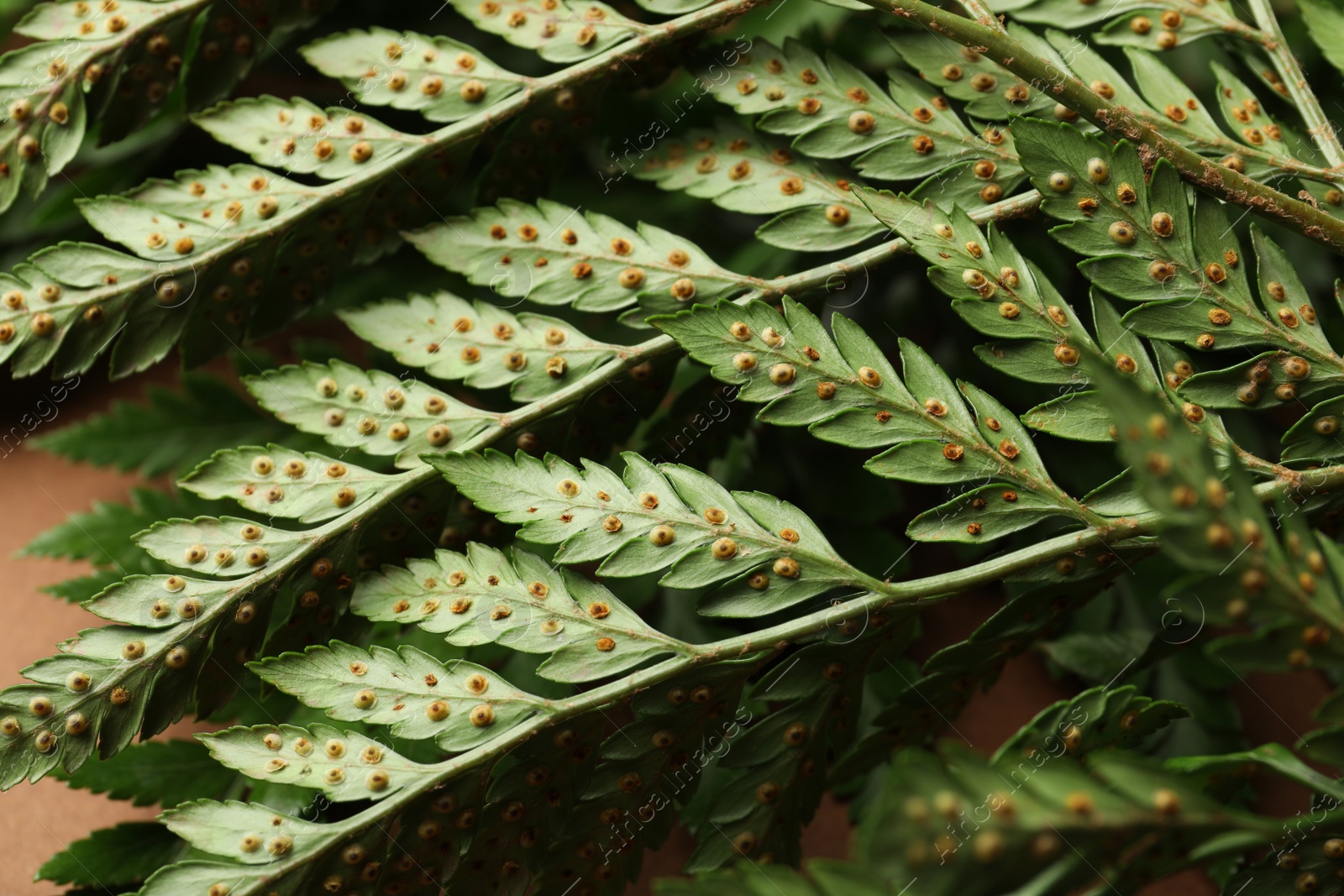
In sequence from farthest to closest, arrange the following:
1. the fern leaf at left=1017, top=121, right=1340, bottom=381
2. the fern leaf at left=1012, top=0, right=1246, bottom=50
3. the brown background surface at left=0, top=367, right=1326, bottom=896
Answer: the brown background surface at left=0, top=367, right=1326, bottom=896 < the fern leaf at left=1012, top=0, right=1246, bottom=50 < the fern leaf at left=1017, top=121, right=1340, bottom=381

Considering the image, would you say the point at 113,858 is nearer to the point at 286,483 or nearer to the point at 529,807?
the point at 286,483

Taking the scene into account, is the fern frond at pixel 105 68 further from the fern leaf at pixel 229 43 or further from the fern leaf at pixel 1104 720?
the fern leaf at pixel 1104 720

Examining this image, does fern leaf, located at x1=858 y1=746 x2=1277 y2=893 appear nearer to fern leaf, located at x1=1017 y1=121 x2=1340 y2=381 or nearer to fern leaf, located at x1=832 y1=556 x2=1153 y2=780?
fern leaf, located at x1=832 y1=556 x2=1153 y2=780

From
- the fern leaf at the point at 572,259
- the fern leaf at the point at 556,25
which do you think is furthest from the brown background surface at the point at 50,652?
the fern leaf at the point at 556,25

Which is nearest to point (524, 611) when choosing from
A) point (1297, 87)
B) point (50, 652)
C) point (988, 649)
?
point (988, 649)

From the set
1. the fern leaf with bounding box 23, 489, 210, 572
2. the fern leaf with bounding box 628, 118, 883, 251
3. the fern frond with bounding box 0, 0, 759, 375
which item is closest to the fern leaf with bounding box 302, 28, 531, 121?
the fern frond with bounding box 0, 0, 759, 375
